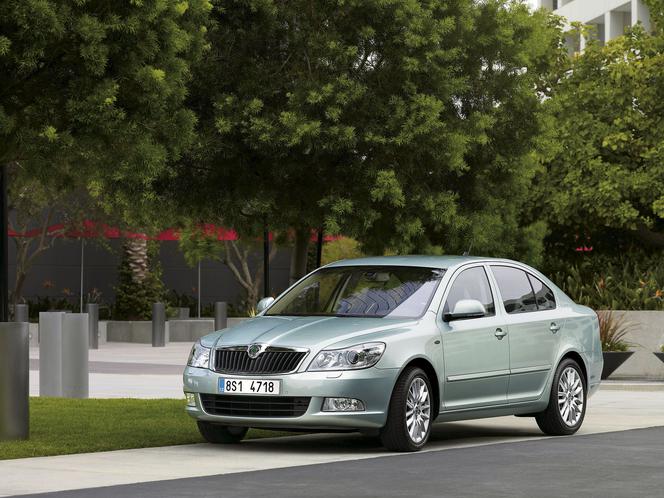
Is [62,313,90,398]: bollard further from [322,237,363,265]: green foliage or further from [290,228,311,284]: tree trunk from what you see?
[322,237,363,265]: green foliage

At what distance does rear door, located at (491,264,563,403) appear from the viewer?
13852 mm

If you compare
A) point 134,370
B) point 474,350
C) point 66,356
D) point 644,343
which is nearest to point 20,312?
point 134,370

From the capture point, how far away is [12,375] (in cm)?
1308

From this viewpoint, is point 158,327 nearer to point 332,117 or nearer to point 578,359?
point 332,117

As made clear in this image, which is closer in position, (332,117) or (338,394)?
(338,394)

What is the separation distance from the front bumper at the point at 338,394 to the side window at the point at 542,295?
2.62m

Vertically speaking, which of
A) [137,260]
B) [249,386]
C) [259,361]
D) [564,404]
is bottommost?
[564,404]

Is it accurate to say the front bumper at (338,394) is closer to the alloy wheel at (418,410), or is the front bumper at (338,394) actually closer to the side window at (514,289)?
the alloy wheel at (418,410)

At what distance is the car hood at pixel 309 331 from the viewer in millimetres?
12273

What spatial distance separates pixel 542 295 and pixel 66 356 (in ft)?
22.7

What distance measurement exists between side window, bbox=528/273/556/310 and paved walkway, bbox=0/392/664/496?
1215 mm

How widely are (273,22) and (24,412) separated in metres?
9.86

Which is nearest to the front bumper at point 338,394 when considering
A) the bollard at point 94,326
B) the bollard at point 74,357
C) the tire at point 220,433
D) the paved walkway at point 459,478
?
the paved walkway at point 459,478

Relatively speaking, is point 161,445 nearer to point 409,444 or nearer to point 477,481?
point 409,444
